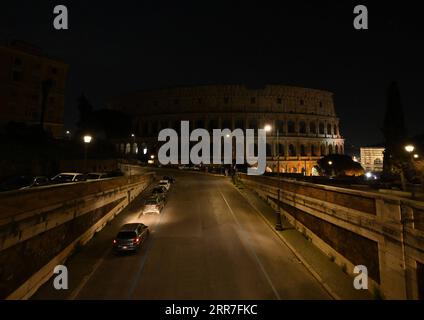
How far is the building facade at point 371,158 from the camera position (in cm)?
10854

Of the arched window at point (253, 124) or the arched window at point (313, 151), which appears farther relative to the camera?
the arched window at point (313, 151)

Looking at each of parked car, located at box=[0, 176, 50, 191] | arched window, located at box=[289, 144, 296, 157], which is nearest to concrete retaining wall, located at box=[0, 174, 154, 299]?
parked car, located at box=[0, 176, 50, 191]

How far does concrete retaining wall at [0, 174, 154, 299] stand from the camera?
35.1 feet

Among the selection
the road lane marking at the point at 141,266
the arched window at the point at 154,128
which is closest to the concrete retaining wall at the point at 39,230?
the road lane marking at the point at 141,266

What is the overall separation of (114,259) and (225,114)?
76.0m

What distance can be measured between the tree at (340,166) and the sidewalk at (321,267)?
167 ft

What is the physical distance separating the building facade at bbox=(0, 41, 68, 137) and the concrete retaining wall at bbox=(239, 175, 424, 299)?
5315 cm

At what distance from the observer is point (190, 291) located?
12.2 m

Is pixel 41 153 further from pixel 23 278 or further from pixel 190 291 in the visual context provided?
pixel 190 291

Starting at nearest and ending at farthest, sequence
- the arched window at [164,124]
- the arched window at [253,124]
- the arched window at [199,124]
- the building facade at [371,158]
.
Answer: the arched window at [253,124] → the arched window at [199,124] → the arched window at [164,124] → the building facade at [371,158]

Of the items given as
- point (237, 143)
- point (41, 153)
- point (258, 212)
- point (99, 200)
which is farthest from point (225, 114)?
point (99, 200)

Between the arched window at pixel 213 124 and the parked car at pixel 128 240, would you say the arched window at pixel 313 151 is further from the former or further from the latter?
the parked car at pixel 128 240

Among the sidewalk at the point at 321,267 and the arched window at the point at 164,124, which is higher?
the arched window at the point at 164,124

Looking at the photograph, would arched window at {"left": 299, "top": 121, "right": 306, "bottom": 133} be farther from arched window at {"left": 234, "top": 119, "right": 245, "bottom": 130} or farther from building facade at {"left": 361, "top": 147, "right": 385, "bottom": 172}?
building facade at {"left": 361, "top": 147, "right": 385, "bottom": 172}
